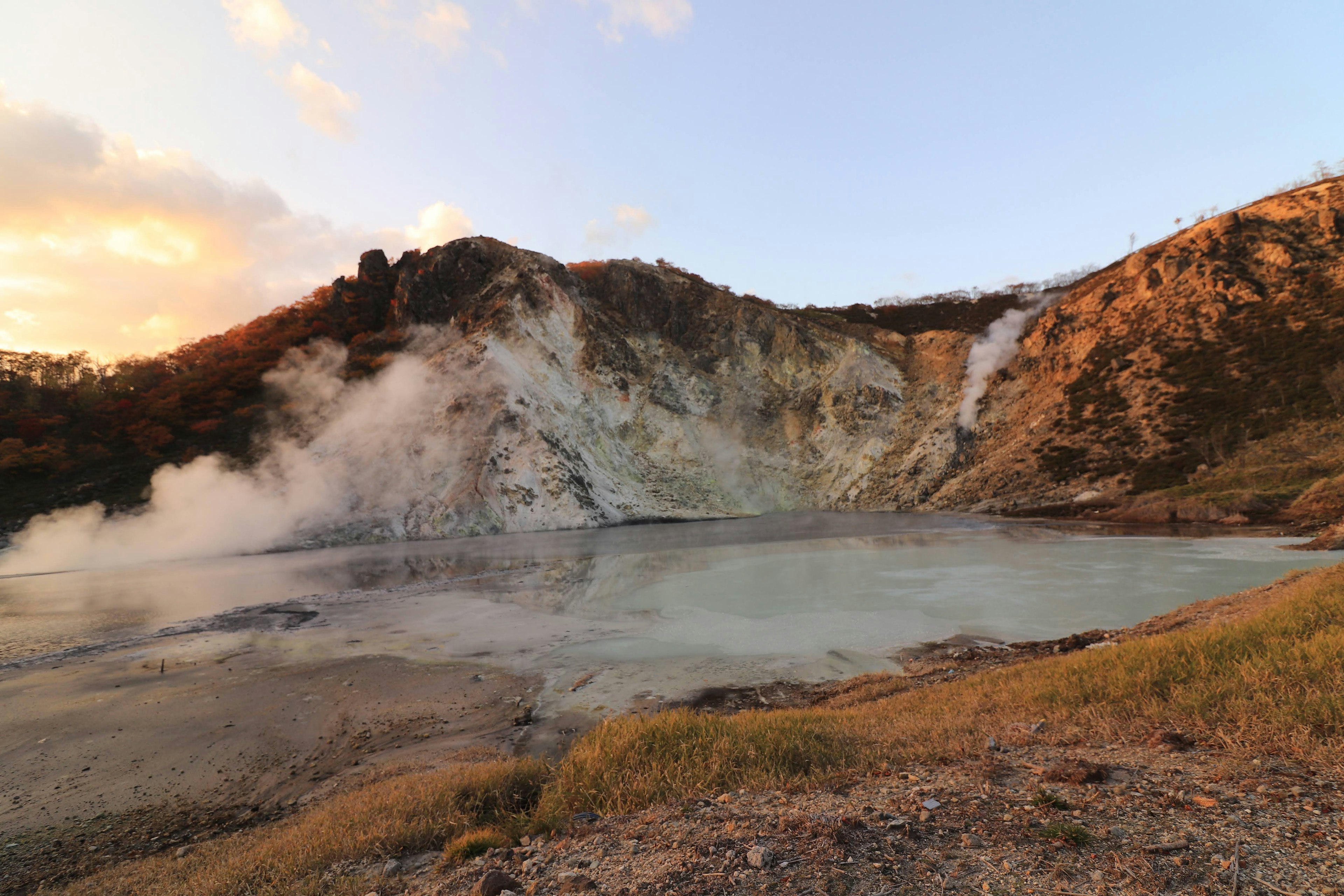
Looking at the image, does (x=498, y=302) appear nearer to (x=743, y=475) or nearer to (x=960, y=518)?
(x=743, y=475)

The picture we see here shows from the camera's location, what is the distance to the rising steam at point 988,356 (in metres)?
Result: 53.8

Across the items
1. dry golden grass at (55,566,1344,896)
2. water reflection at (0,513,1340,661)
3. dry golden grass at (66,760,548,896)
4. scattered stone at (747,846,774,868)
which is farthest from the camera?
water reflection at (0,513,1340,661)

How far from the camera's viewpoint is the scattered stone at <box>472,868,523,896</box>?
3.64 metres

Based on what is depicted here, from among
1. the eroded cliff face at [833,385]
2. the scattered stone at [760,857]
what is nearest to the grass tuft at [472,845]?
the scattered stone at [760,857]

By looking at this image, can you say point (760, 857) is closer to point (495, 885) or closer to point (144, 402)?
point (495, 885)

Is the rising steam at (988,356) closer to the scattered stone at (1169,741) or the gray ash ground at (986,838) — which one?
the scattered stone at (1169,741)

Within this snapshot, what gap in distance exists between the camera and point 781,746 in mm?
5422

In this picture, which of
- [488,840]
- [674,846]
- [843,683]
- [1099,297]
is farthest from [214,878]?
[1099,297]

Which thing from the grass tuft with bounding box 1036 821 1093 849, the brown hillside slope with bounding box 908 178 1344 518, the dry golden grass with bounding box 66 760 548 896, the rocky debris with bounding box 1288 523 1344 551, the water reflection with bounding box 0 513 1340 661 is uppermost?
the brown hillside slope with bounding box 908 178 1344 518

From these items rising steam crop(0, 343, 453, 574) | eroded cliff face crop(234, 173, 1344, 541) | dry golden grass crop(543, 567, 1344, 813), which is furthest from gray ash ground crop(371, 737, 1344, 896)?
rising steam crop(0, 343, 453, 574)

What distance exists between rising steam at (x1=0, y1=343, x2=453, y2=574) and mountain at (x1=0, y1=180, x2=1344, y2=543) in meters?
0.56

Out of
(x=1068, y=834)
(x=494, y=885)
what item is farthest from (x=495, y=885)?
(x=1068, y=834)

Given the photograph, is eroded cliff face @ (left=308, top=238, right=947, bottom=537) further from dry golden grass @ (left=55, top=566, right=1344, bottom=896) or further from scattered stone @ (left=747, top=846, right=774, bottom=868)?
scattered stone @ (left=747, top=846, right=774, bottom=868)

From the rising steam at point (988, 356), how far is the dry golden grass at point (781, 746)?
2011 inches
